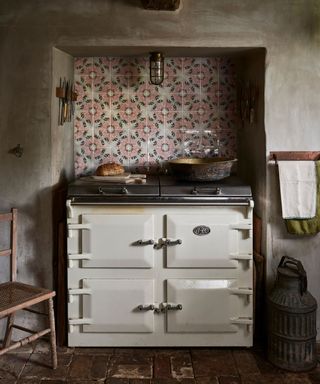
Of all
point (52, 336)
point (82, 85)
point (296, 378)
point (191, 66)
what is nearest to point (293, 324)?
point (296, 378)

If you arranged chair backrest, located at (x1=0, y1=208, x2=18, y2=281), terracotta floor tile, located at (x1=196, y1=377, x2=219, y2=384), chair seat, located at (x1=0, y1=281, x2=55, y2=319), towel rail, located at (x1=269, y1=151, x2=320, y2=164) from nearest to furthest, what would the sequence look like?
1. chair seat, located at (x1=0, y1=281, x2=55, y2=319)
2. terracotta floor tile, located at (x1=196, y1=377, x2=219, y2=384)
3. chair backrest, located at (x1=0, y1=208, x2=18, y2=281)
4. towel rail, located at (x1=269, y1=151, x2=320, y2=164)

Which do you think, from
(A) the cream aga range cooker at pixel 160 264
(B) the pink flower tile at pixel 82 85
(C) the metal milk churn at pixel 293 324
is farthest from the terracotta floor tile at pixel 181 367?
(B) the pink flower tile at pixel 82 85

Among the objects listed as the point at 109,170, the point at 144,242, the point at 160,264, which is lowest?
the point at 160,264

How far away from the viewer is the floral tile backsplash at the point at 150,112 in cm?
365

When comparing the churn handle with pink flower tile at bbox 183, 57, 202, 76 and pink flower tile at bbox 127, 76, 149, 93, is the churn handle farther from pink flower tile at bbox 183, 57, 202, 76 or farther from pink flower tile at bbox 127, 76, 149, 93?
pink flower tile at bbox 127, 76, 149, 93

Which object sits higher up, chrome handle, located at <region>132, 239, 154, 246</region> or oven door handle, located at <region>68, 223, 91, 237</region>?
oven door handle, located at <region>68, 223, 91, 237</region>

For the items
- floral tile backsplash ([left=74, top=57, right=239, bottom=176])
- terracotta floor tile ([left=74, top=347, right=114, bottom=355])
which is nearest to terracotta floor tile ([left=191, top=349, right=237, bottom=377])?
terracotta floor tile ([left=74, top=347, right=114, bottom=355])

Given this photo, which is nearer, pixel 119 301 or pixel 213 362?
pixel 213 362

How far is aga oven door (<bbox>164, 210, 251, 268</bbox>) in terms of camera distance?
9.83 feet

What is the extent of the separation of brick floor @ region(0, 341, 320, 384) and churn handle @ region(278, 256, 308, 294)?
1.68 feet

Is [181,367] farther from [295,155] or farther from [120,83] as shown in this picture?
[120,83]

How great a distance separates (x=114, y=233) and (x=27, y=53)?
131cm

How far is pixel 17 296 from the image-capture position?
2732 millimetres

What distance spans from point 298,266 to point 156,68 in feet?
5.56
